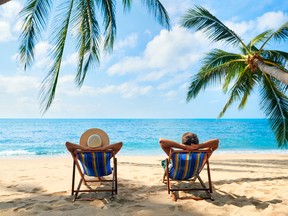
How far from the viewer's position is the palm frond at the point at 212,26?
6.21 metres

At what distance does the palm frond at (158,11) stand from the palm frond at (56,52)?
141 cm

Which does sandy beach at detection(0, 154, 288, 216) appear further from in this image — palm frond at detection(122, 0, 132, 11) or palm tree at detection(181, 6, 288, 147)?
palm frond at detection(122, 0, 132, 11)

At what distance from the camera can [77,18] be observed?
4.32 metres

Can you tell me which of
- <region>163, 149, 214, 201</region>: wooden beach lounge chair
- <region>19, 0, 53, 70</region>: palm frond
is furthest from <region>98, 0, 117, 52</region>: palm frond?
<region>163, 149, 214, 201</region>: wooden beach lounge chair

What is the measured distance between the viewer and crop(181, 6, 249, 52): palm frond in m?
6.21

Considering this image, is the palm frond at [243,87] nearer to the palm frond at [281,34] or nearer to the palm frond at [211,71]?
the palm frond at [211,71]

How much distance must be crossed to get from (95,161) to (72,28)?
2.34m

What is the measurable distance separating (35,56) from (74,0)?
1319mm

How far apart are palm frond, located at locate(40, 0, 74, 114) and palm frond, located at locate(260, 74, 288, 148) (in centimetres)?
523

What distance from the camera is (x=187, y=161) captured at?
3061 mm

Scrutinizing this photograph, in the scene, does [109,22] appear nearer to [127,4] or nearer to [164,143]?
[127,4]

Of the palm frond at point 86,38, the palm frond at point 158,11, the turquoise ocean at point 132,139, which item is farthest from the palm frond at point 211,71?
the turquoise ocean at point 132,139

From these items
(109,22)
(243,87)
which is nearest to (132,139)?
(243,87)

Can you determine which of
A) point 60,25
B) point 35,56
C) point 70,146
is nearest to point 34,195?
point 70,146
